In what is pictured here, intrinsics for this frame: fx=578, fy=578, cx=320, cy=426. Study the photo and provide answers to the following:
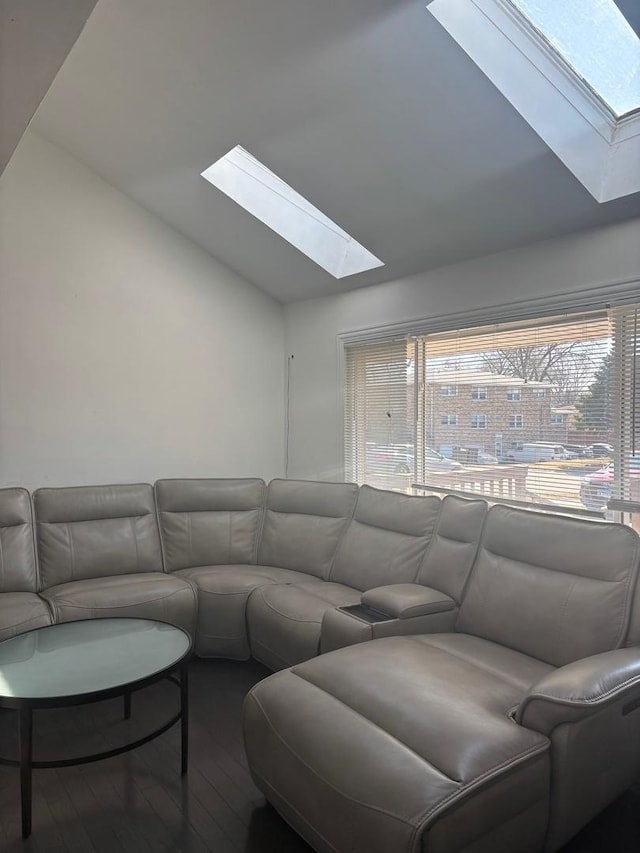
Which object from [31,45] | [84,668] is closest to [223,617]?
[84,668]

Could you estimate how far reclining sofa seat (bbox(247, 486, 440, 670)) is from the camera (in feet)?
9.05

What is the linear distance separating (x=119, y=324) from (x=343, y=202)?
5.58 ft

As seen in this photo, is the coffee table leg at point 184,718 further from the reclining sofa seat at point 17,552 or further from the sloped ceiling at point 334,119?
the sloped ceiling at point 334,119

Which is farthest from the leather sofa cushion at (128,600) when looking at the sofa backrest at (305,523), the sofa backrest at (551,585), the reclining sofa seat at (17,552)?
the sofa backrest at (551,585)

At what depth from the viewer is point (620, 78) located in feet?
7.50

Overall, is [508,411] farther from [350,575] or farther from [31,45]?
[31,45]

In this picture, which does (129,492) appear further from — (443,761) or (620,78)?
(620,78)

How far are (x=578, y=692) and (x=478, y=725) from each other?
29cm

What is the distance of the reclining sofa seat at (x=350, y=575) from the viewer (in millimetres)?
2758

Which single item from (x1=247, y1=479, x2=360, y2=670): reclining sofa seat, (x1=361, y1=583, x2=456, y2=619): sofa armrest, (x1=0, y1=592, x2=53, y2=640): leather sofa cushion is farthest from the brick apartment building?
(x1=0, y1=592, x2=53, y2=640): leather sofa cushion

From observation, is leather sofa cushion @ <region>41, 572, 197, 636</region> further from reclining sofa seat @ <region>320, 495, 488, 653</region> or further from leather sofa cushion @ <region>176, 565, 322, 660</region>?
reclining sofa seat @ <region>320, 495, 488, 653</region>

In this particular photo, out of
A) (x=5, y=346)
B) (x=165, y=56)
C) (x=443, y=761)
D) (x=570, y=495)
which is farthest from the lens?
(x=5, y=346)

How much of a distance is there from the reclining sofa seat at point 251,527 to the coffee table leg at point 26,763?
1.47m

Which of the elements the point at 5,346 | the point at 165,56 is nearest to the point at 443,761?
the point at 165,56
